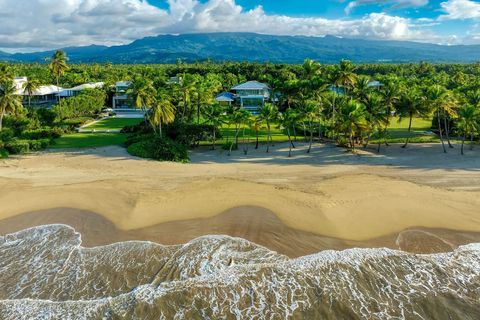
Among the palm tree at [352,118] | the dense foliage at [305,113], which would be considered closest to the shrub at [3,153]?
the dense foliage at [305,113]

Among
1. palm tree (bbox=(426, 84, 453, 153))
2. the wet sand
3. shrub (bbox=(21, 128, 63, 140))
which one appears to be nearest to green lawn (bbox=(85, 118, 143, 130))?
shrub (bbox=(21, 128, 63, 140))

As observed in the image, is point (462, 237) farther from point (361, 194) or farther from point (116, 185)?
point (116, 185)

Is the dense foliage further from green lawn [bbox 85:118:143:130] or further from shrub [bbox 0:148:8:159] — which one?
green lawn [bbox 85:118:143:130]

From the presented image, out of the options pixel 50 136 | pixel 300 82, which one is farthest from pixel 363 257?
pixel 50 136

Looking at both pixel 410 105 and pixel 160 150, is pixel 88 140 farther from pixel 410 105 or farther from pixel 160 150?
pixel 410 105

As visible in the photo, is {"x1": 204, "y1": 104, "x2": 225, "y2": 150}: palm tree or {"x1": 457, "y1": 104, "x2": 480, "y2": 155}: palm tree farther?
{"x1": 204, "y1": 104, "x2": 225, "y2": 150}: palm tree
